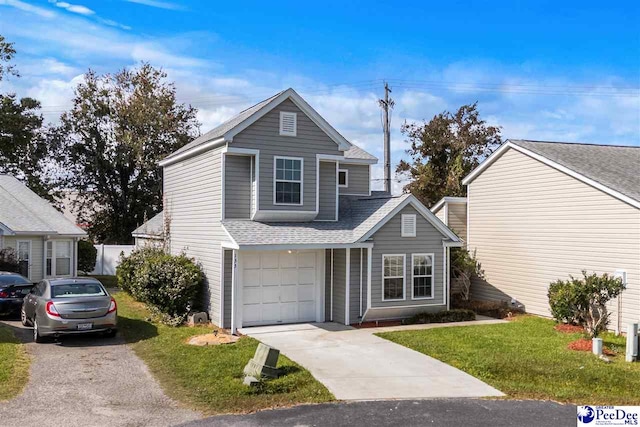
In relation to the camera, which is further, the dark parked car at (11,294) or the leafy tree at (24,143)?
the leafy tree at (24,143)

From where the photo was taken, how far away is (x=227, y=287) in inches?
635

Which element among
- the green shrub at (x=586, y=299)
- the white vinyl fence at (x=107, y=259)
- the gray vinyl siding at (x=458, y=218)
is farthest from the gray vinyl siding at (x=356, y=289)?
the white vinyl fence at (x=107, y=259)

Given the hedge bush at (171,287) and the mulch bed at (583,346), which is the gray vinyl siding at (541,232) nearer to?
the mulch bed at (583,346)

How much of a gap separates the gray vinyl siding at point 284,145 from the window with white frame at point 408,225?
2.95m

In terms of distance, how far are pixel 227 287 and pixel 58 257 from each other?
15.1m

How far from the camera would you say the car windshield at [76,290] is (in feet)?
45.8

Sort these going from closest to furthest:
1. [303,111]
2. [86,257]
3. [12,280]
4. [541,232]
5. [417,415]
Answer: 1. [417,415]
2. [303,111]
3. [12,280]
4. [541,232]
5. [86,257]

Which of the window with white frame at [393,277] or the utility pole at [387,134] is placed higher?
the utility pole at [387,134]

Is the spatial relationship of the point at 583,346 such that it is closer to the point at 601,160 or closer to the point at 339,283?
the point at 339,283

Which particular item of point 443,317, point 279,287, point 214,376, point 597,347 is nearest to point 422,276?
point 443,317

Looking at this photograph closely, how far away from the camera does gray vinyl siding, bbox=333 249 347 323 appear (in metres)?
17.2

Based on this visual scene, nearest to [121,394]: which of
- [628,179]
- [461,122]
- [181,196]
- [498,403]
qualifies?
[498,403]

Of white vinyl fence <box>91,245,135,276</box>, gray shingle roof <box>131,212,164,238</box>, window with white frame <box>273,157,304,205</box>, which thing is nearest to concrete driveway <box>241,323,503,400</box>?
window with white frame <box>273,157,304,205</box>

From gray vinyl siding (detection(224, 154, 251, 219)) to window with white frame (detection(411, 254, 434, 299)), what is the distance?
561 centimetres
